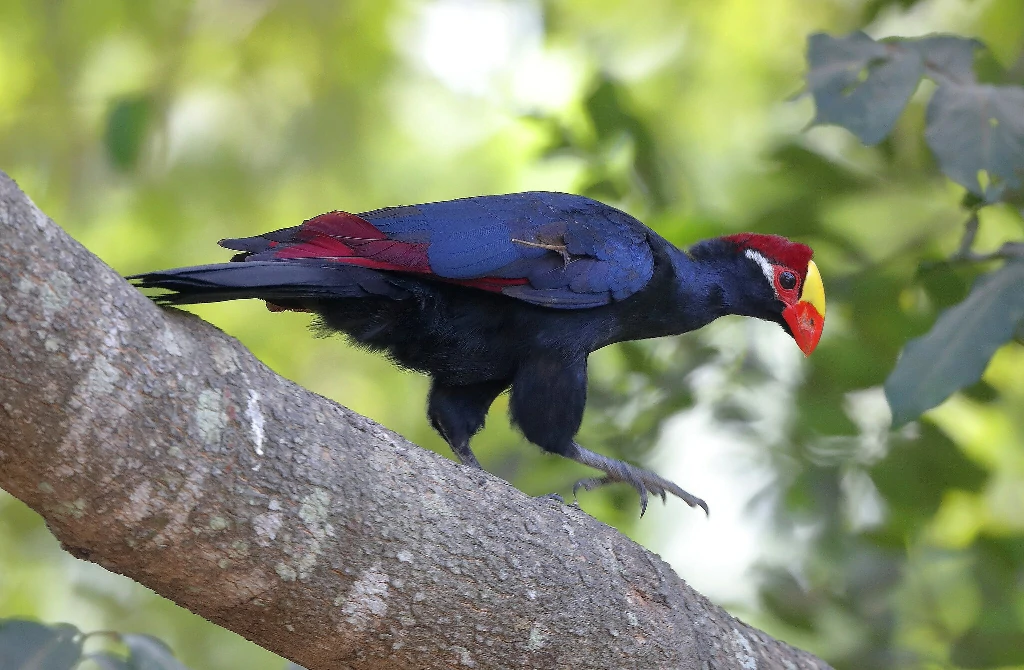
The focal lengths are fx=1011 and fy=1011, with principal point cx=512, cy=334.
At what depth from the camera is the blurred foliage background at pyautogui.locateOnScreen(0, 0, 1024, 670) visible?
13.7ft

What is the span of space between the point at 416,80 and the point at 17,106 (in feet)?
7.98

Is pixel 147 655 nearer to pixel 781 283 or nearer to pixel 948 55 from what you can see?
pixel 781 283

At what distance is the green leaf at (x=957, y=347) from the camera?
115 inches

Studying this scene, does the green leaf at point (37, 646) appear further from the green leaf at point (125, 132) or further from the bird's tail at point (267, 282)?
the green leaf at point (125, 132)

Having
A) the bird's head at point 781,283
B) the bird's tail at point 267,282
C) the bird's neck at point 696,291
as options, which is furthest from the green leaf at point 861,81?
the bird's tail at point 267,282

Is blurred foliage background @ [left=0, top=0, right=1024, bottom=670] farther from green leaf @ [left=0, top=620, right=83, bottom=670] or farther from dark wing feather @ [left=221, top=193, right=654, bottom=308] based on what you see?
green leaf @ [left=0, top=620, right=83, bottom=670]

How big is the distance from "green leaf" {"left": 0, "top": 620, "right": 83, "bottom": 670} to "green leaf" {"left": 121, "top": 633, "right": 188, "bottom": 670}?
15 cm

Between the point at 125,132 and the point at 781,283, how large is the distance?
9.69ft

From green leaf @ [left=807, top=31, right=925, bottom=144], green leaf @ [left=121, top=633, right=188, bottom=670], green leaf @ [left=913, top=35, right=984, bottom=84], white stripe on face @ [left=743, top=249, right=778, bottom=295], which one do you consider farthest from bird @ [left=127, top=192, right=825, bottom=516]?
green leaf @ [left=121, top=633, right=188, bottom=670]

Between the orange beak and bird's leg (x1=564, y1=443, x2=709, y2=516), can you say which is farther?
the orange beak

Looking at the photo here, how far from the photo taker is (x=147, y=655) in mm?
2467

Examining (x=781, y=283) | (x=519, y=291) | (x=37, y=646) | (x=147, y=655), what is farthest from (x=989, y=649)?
(x=37, y=646)

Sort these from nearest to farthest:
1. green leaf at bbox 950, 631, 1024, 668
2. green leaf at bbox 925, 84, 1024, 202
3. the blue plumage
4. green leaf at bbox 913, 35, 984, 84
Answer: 1. the blue plumage
2. green leaf at bbox 925, 84, 1024, 202
3. green leaf at bbox 913, 35, 984, 84
4. green leaf at bbox 950, 631, 1024, 668

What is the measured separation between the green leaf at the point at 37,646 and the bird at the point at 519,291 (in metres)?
0.92
